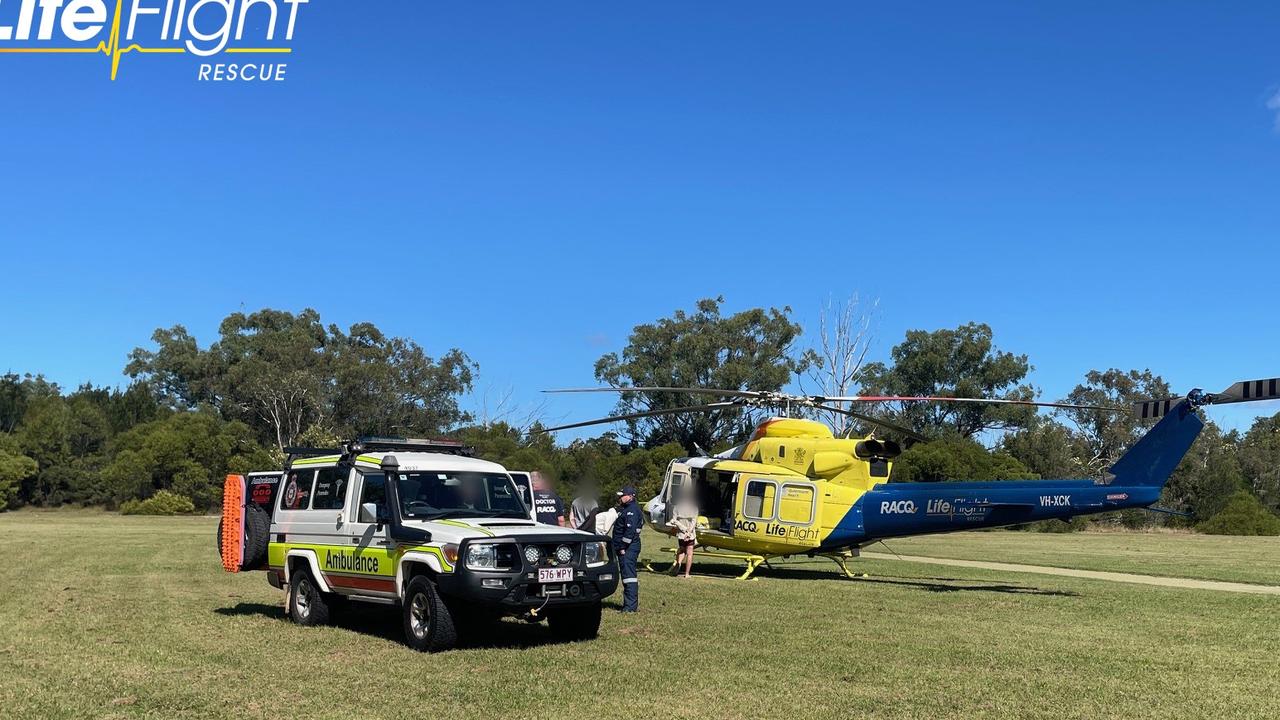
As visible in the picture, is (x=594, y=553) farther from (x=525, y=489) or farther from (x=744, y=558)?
(x=744, y=558)

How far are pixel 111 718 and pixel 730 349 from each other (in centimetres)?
6563

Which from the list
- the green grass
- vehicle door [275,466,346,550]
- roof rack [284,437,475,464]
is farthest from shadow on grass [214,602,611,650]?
the green grass

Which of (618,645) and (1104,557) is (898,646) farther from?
(1104,557)

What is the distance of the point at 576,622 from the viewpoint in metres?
11.6

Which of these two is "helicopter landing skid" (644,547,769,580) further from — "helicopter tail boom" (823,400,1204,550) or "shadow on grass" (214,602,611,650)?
"shadow on grass" (214,602,611,650)

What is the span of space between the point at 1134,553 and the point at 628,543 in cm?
2111

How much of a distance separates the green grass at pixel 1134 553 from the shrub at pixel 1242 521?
6.91 m

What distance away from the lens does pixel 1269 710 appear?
8234 mm

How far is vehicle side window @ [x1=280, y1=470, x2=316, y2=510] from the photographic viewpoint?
1319 cm

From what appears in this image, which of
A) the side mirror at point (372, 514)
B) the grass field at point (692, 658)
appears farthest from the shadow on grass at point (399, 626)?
the side mirror at point (372, 514)

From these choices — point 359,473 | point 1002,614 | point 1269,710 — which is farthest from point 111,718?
point 1002,614

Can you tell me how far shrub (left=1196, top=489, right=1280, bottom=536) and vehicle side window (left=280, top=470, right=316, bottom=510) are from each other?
43.7 m

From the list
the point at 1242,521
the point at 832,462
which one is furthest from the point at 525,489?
the point at 1242,521

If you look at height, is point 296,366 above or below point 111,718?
above
